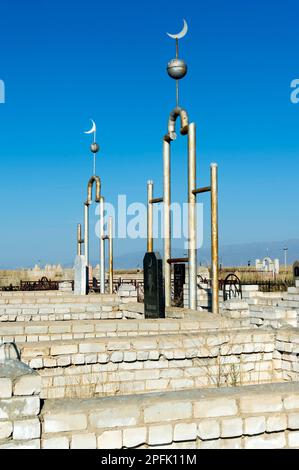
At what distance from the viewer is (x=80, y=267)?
75.9 ft

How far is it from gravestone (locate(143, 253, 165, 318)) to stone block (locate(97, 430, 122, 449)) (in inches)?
332

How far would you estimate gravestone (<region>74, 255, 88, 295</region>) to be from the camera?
2277cm

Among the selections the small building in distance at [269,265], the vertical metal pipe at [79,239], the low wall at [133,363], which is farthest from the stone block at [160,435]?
the small building in distance at [269,265]

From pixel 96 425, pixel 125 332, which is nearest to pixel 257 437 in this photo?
pixel 96 425

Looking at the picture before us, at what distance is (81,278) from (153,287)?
9.07m

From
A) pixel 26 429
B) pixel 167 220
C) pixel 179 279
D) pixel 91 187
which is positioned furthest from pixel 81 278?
pixel 26 429

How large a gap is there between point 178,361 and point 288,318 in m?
3.92

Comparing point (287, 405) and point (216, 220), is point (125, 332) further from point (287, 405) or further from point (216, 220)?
point (287, 405)

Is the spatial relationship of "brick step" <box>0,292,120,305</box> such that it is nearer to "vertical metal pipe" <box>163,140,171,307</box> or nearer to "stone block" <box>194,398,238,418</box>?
"vertical metal pipe" <box>163,140,171,307</box>

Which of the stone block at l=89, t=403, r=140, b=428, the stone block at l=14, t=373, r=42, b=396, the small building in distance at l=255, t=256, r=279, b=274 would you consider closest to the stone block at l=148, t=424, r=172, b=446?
the stone block at l=89, t=403, r=140, b=428

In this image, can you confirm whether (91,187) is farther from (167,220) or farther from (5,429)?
(5,429)

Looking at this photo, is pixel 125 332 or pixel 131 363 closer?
pixel 131 363

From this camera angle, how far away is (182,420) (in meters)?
5.67

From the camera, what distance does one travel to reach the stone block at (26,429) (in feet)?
16.8
